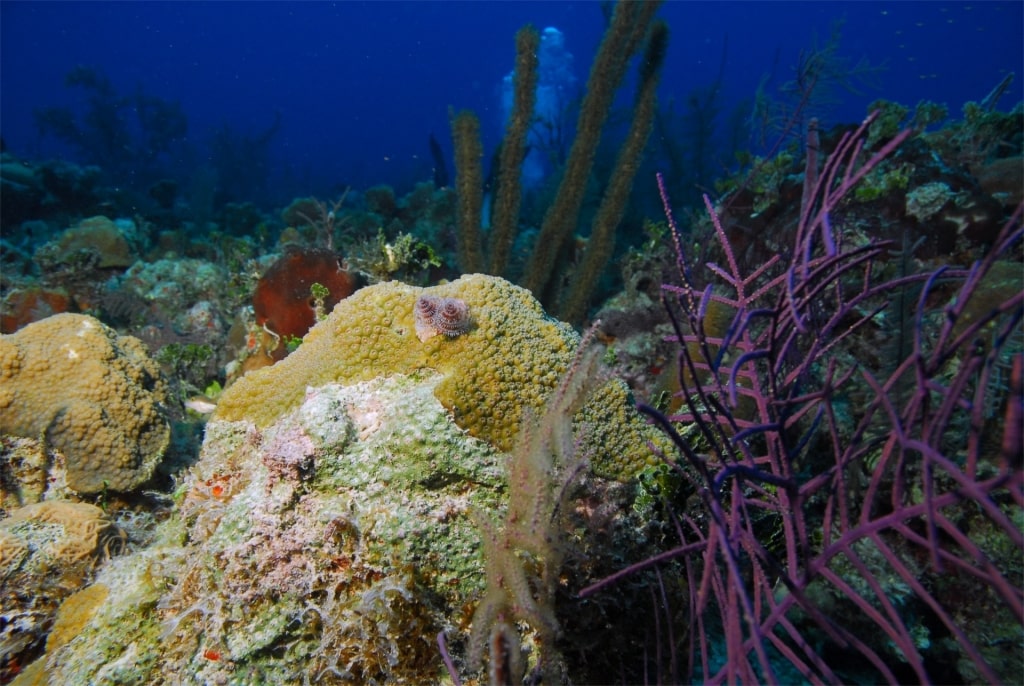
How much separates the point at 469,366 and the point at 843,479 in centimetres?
169

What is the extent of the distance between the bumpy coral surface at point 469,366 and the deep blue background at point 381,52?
64919 mm

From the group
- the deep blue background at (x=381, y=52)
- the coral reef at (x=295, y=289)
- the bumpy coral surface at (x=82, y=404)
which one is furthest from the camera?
the deep blue background at (x=381, y=52)

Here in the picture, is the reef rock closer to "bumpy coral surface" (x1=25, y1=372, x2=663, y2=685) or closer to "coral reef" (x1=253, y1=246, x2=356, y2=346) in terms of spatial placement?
"bumpy coral surface" (x1=25, y1=372, x2=663, y2=685)

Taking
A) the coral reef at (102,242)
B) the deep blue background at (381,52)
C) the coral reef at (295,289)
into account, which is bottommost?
the coral reef at (295,289)

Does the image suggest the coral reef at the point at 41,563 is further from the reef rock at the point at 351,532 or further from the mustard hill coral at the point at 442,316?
the mustard hill coral at the point at 442,316

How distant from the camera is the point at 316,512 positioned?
2217 mm

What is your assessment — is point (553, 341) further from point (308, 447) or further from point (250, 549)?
point (250, 549)

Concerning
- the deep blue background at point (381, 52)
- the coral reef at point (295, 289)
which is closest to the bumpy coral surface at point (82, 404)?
the coral reef at point (295, 289)

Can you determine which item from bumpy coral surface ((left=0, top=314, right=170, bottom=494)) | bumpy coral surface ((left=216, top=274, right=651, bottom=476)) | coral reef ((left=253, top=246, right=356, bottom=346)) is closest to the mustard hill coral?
bumpy coral surface ((left=216, top=274, right=651, bottom=476))

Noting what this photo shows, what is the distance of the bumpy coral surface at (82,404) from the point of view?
10.1 ft

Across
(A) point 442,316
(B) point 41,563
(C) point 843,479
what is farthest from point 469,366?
(B) point 41,563

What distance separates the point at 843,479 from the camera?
1459 millimetres

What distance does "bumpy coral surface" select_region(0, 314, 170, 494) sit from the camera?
10.1 feet

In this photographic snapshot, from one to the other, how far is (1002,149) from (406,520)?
402 inches
